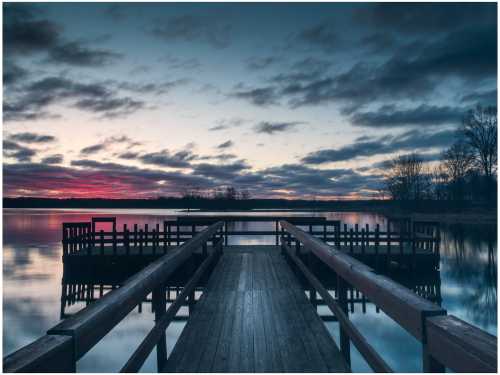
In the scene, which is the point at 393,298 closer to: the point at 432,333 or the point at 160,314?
the point at 432,333

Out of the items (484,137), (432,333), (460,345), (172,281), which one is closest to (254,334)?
(432,333)

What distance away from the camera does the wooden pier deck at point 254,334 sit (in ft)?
12.7

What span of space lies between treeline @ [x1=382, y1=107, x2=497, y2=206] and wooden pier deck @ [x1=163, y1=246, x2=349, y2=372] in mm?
49473

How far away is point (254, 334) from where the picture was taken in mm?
4801

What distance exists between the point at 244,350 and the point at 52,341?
9.66ft

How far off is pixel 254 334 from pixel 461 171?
59779 millimetres

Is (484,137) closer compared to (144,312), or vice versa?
(144,312)

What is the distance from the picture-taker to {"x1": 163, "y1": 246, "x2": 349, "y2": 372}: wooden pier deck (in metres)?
3.87

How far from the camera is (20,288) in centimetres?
1650

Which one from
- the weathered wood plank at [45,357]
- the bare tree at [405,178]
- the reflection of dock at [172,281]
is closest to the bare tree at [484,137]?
the bare tree at [405,178]

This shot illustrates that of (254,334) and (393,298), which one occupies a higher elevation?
(393,298)

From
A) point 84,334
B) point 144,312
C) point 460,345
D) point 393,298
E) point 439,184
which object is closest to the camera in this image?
point 460,345

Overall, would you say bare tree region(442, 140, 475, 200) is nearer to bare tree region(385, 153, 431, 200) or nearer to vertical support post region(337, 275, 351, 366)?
bare tree region(385, 153, 431, 200)

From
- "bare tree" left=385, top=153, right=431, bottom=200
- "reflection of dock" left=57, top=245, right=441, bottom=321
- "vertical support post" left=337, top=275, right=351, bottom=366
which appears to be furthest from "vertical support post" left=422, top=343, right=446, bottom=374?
"bare tree" left=385, top=153, right=431, bottom=200
